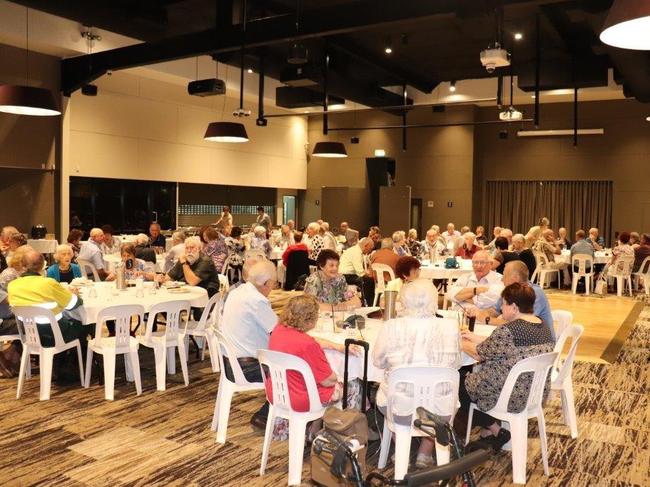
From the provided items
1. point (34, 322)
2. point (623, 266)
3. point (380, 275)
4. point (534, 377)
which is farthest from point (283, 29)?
point (623, 266)

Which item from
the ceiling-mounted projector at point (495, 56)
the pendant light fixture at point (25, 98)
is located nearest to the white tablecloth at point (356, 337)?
the ceiling-mounted projector at point (495, 56)

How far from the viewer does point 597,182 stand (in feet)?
58.3

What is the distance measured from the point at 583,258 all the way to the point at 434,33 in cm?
529

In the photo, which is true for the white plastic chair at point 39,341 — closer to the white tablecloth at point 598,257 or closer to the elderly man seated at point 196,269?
the elderly man seated at point 196,269

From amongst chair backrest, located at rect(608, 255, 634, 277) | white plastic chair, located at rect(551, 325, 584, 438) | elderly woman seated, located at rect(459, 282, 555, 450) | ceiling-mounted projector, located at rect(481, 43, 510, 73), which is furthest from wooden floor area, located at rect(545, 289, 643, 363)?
elderly woman seated, located at rect(459, 282, 555, 450)

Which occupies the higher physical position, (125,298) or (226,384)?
(125,298)

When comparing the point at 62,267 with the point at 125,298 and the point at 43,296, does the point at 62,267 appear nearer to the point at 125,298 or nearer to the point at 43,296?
the point at 125,298

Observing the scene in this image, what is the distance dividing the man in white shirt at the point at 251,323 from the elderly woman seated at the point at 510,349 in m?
1.45

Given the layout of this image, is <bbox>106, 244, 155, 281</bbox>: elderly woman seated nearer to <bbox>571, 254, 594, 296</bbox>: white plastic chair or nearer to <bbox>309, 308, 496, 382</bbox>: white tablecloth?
<bbox>309, 308, 496, 382</bbox>: white tablecloth

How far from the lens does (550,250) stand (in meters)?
13.5

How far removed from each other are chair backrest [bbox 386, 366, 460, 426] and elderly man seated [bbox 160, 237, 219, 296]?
396 cm

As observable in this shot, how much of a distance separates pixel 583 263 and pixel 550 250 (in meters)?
0.73

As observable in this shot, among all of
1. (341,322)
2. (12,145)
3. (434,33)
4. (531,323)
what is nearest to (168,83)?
(12,145)

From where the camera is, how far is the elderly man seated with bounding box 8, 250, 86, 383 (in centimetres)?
568
